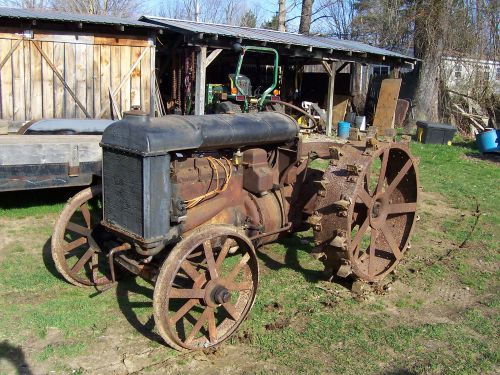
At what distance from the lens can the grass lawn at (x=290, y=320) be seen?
3.18 m

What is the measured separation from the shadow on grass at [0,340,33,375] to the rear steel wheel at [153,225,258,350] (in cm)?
83

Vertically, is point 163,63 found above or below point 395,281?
above

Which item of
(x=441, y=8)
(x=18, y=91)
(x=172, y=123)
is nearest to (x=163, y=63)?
(x=18, y=91)

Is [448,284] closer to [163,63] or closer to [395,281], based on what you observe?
[395,281]

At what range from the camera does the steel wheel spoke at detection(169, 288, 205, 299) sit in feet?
10.2

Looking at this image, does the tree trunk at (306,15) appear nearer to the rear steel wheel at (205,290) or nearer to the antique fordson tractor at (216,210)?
the antique fordson tractor at (216,210)

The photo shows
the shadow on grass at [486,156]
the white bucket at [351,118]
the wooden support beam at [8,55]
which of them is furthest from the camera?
the white bucket at [351,118]

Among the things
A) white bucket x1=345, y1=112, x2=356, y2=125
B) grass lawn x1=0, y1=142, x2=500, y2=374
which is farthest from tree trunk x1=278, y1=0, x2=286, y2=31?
grass lawn x1=0, y1=142, x2=500, y2=374

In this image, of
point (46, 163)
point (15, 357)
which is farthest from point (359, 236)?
point (46, 163)

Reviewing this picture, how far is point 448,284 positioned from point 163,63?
9.36 meters

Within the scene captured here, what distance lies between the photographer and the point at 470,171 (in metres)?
9.65

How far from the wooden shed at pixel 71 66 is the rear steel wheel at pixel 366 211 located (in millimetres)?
6082

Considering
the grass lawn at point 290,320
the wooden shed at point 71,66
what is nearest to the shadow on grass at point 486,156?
the grass lawn at point 290,320

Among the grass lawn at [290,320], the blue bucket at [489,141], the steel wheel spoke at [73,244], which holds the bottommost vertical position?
the grass lawn at [290,320]
